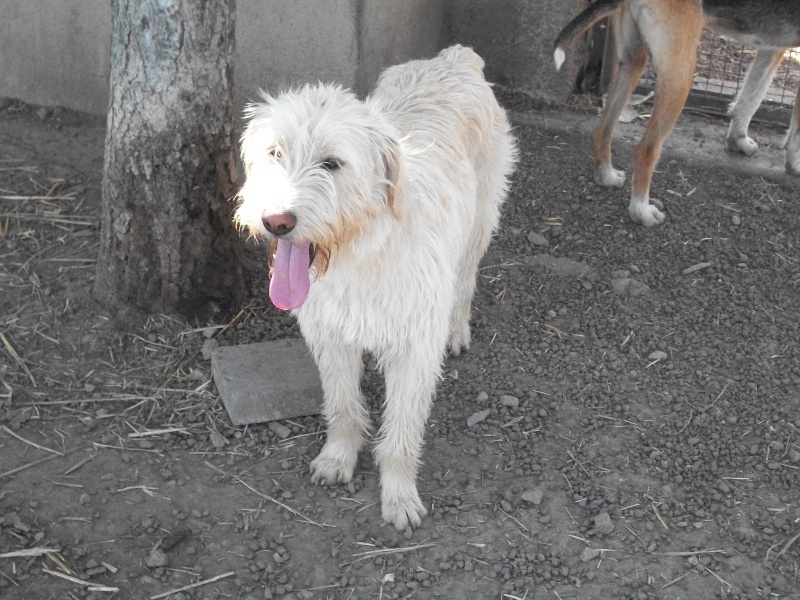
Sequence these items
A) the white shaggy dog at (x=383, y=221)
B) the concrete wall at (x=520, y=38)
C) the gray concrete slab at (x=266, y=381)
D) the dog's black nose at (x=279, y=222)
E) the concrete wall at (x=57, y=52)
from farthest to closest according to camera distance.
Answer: the concrete wall at (x=520, y=38) < the concrete wall at (x=57, y=52) < the gray concrete slab at (x=266, y=381) < the white shaggy dog at (x=383, y=221) < the dog's black nose at (x=279, y=222)

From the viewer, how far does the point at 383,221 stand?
2977 mm

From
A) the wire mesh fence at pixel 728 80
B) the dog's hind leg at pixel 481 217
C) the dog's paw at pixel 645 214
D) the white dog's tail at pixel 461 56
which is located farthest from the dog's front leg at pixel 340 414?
the wire mesh fence at pixel 728 80

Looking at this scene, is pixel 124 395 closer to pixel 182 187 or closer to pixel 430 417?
pixel 182 187

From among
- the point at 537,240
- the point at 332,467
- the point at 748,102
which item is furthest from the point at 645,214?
the point at 332,467

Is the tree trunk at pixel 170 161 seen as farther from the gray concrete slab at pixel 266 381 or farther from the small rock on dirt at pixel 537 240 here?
the small rock on dirt at pixel 537 240

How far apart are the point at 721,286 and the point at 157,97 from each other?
3040mm

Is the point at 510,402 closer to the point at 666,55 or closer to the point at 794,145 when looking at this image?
the point at 666,55

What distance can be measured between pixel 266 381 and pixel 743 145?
375 cm

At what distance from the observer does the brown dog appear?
4949 mm

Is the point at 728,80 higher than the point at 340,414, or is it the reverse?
the point at 728,80

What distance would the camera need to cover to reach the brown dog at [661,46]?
495cm

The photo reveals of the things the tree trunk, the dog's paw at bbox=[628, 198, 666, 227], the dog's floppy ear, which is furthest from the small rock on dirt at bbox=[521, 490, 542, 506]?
the dog's paw at bbox=[628, 198, 666, 227]

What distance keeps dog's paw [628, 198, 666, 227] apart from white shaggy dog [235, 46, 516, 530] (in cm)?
146

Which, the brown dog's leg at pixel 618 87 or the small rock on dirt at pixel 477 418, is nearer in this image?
the small rock on dirt at pixel 477 418
